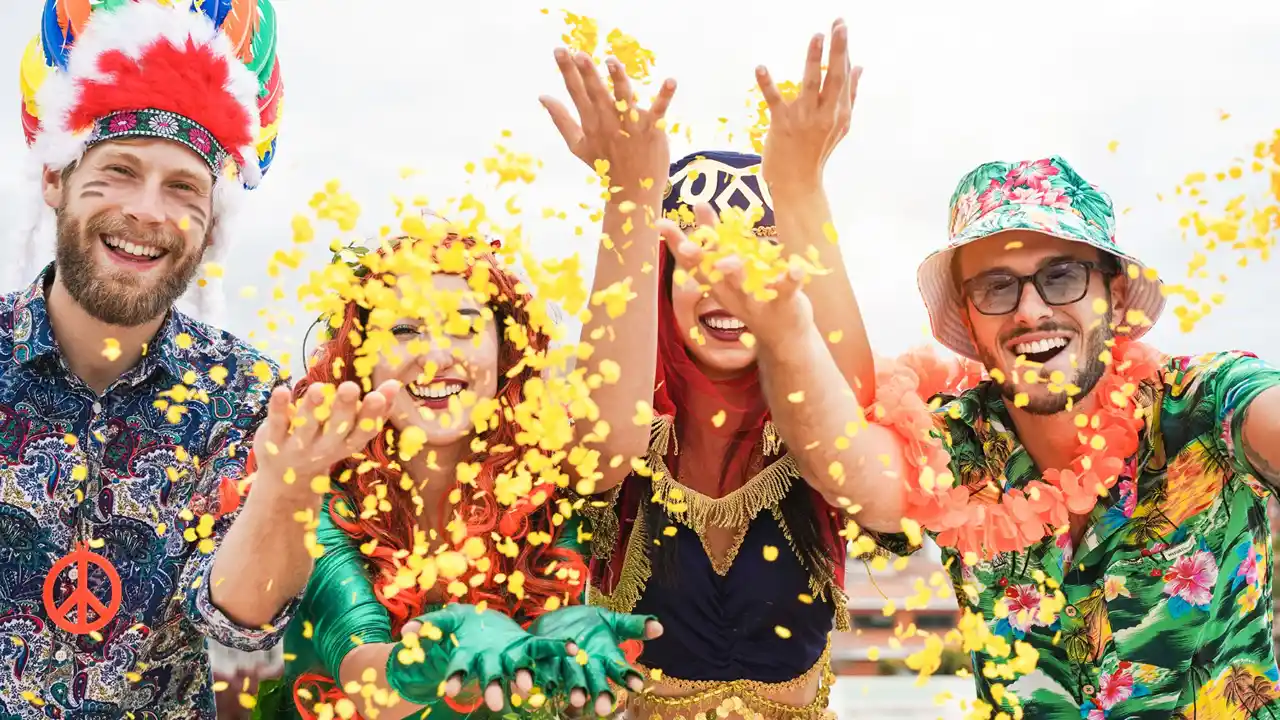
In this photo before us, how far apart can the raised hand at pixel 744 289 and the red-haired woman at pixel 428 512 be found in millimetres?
509

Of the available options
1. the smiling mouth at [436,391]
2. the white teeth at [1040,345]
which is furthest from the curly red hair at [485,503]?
the white teeth at [1040,345]

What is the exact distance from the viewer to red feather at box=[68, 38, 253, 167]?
121 inches

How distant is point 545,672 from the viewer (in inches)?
90.0

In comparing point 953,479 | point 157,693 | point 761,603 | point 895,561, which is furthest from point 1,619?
point 953,479

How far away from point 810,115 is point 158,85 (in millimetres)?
1705

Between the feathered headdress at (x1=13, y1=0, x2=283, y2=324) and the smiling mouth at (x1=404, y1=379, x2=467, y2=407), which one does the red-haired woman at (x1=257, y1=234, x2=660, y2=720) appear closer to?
the smiling mouth at (x1=404, y1=379, x2=467, y2=407)

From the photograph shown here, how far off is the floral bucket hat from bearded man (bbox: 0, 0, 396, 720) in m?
1.89

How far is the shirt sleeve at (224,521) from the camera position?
2.62 m

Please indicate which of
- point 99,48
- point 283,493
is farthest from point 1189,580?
point 99,48

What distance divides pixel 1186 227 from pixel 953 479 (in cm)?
84

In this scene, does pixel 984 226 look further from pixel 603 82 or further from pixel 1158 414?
pixel 603 82

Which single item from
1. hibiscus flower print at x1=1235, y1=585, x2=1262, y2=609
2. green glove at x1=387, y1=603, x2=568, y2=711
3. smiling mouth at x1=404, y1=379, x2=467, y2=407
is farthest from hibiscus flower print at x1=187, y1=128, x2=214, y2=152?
hibiscus flower print at x1=1235, y1=585, x2=1262, y2=609

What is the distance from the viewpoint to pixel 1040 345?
2.90 meters

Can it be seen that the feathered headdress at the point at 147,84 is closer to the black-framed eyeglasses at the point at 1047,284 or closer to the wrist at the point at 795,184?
the wrist at the point at 795,184
